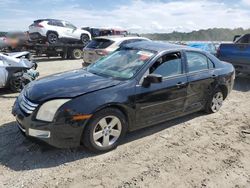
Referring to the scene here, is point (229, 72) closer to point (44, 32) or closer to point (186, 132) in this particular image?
point (186, 132)

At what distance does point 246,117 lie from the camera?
19.7ft

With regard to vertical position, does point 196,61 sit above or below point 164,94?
above

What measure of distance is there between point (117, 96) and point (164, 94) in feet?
3.26

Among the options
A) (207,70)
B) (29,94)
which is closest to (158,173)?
(29,94)

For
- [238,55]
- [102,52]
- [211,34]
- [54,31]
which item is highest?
[211,34]

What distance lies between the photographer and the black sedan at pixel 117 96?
374 cm

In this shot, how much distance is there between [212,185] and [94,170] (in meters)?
1.53

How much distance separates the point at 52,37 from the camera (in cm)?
1645

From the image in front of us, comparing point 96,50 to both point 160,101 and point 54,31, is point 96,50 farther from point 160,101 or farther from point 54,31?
point 54,31

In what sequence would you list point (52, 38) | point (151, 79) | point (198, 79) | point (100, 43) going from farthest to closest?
point (52, 38), point (100, 43), point (198, 79), point (151, 79)

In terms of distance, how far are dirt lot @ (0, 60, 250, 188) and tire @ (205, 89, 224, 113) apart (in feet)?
2.22

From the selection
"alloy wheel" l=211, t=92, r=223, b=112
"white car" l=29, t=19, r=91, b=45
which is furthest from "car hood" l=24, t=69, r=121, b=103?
"white car" l=29, t=19, r=91, b=45

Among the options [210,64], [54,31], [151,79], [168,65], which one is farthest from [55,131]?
[54,31]

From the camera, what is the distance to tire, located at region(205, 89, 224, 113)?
19.3 feet
